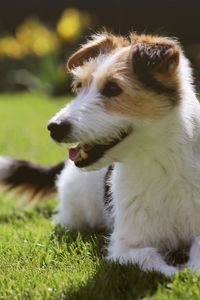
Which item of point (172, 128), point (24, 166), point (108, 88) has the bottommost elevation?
point (24, 166)

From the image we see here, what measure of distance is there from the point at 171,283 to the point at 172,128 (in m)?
0.93

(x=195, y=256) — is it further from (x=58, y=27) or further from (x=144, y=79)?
(x=58, y=27)

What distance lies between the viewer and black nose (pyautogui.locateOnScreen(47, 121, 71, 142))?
382cm

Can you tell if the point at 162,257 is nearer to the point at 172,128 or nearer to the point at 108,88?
the point at 172,128

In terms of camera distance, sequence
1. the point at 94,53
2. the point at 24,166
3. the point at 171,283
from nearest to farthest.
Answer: the point at 171,283 < the point at 94,53 < the point at 24,166

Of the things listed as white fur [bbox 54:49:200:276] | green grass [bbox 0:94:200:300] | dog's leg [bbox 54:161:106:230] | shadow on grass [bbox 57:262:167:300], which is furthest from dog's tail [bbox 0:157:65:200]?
shadow on grass [bbox 57:262:167:300]

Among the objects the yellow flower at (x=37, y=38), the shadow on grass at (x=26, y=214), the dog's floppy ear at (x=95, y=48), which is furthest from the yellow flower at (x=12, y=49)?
the dog's floppy ear at (x=95, y=48)

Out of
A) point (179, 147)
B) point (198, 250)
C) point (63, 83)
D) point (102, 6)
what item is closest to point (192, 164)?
point (179, 147)

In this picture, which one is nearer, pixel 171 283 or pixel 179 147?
pixel 171 283

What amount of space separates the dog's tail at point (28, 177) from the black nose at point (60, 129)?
222cm

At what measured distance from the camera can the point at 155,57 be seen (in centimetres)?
393

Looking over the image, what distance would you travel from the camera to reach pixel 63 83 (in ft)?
48.7

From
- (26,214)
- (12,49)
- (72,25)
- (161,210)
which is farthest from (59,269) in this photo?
(12,49)

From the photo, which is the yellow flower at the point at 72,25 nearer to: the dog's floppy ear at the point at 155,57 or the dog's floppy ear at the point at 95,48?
the dog's floppy ear at the point at 95,48
